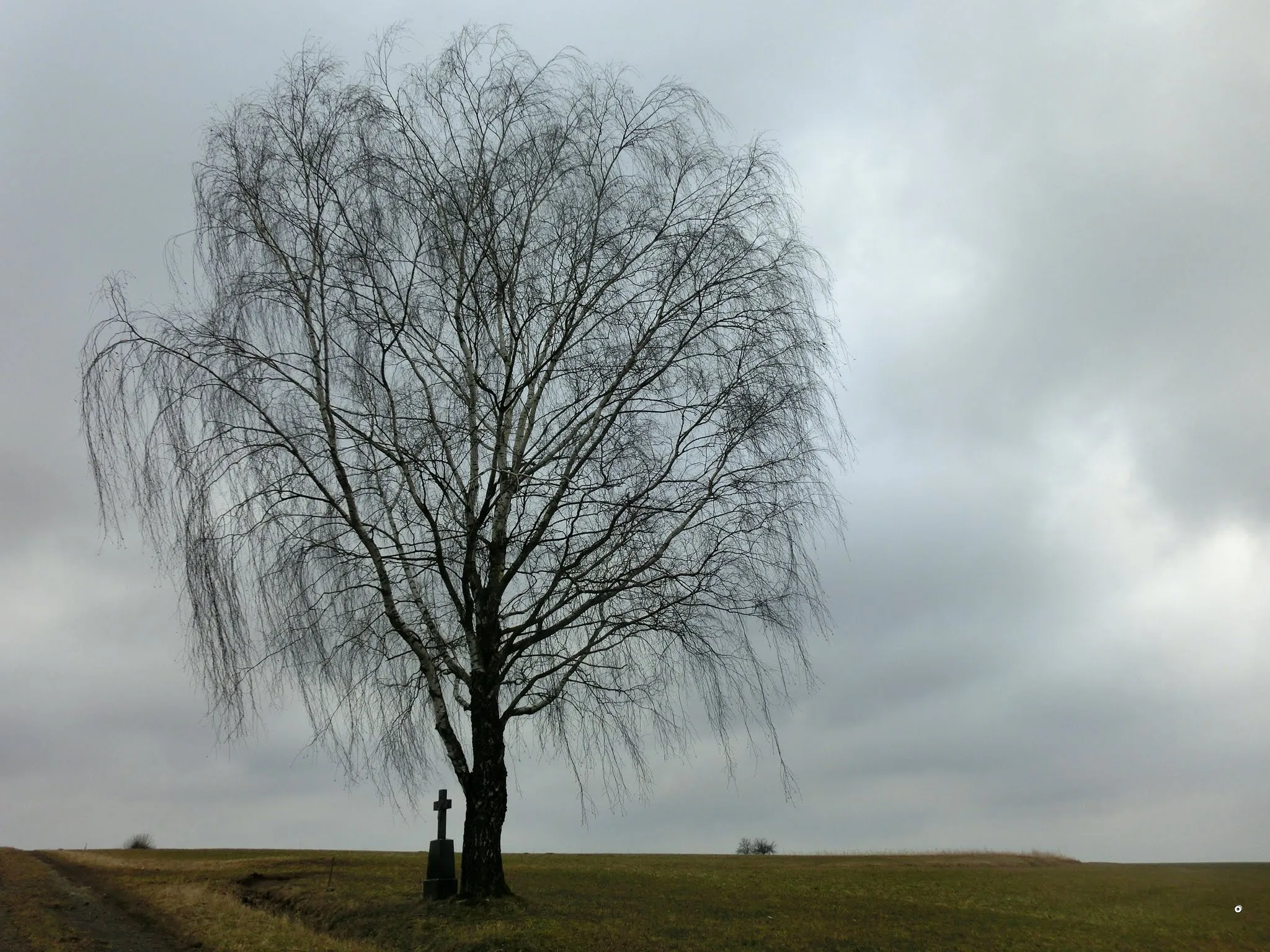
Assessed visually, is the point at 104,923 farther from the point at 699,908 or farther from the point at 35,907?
the point at 699,908

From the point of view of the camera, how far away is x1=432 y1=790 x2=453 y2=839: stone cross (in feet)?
59.4

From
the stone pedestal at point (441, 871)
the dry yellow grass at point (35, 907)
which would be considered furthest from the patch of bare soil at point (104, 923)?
the stone pedestal at point (441, 871)

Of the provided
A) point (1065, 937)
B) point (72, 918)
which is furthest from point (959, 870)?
point (72, 918)

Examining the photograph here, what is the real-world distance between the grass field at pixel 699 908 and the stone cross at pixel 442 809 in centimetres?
119

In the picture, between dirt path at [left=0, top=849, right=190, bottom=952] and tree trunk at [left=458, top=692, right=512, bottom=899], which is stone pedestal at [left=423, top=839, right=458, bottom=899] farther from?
dirt path at [left=0, top=849, right=190, bottom=952]

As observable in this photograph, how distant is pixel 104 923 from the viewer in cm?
1529

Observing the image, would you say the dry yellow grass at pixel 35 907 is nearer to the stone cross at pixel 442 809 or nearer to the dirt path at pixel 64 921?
the dirt path at pixel 64 921

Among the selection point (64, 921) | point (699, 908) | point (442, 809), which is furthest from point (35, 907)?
point (699, 908)

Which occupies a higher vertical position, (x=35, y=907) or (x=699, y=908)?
(x=35, y=907)

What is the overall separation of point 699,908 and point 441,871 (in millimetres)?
4784

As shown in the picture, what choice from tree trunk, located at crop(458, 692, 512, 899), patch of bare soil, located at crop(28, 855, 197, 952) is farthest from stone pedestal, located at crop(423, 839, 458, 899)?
patch of bare soil, located at crop(28, 855, 197, 952)

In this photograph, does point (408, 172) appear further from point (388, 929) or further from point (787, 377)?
point (388, 929)

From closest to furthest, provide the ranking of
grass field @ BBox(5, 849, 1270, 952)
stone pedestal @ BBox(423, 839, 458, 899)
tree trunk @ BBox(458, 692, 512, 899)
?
grass field @ BBox(5, 849, 1270, 952) < tree trunk @ BBox(458, 692, 512, 899) < stone pedestal @ BBox(423, 839, 458, 899)

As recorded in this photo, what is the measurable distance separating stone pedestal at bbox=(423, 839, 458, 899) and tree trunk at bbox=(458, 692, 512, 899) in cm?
102
